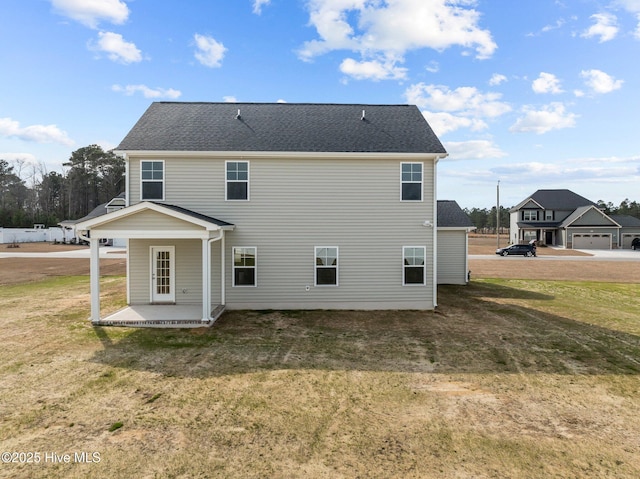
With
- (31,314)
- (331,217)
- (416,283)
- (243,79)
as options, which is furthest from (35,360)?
(243,79)

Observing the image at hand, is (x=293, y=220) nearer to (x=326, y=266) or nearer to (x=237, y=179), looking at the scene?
(x=326, y=266)

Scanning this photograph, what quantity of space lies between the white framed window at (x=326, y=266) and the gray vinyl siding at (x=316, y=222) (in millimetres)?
191

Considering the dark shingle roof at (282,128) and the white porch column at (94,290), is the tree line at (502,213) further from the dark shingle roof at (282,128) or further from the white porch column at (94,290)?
the white porch column at (94,290)

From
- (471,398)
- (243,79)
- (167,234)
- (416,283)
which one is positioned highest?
(243,79)

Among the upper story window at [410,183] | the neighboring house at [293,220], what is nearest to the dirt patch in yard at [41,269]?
the neighboring house at [293,220]

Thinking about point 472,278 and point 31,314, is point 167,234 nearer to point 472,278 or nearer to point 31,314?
point 31,314

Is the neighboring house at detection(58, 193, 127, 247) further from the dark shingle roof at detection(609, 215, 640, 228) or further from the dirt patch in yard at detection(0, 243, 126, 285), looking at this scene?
the dark shingle roof at detection(609, 215, 640, 228)

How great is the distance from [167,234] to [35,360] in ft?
13.6

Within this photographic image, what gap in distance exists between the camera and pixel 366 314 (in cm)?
1171

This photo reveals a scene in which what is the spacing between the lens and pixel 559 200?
48688 millimetres

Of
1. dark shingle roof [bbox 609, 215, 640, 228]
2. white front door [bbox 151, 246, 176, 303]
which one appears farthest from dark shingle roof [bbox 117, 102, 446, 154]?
dark shingle roof [bbox 609, 215, 640, 228]

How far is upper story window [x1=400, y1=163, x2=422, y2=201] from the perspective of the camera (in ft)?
40.0

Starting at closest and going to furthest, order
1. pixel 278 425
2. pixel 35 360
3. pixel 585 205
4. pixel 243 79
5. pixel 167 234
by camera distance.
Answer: pixel 278 425, pixel 35 360, pixel 167 234, pixel 243 79, pixel 585 205

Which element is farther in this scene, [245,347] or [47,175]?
[47,175]
